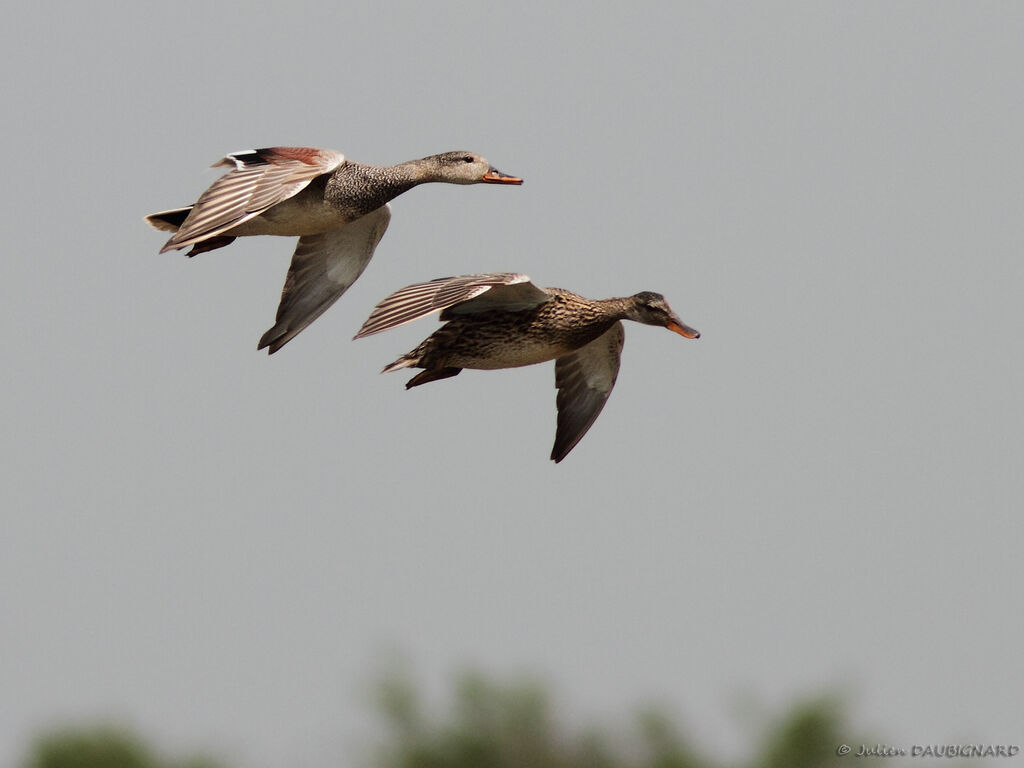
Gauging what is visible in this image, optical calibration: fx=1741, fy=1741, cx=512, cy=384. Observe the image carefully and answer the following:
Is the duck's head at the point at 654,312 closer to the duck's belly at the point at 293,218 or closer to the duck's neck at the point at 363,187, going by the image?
the duck's neck at the point at 363,187

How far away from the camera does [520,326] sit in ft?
33.1

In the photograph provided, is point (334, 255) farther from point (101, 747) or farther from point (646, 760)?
point (101, 747)

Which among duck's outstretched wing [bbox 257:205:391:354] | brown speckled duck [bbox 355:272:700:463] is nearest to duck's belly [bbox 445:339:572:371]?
brown speckled duck [bbox 355:272:700:463]

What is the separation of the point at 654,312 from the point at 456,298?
1.55 m

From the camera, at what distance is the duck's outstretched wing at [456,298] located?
9.38 meters

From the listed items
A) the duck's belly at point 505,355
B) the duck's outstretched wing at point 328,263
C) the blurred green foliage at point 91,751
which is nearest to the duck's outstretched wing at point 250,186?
the duck's outstretched wing at point 328,263

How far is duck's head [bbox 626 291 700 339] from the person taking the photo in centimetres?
1041

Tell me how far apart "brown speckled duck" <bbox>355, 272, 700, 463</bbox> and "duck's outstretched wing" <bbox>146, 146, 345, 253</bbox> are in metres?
0.85

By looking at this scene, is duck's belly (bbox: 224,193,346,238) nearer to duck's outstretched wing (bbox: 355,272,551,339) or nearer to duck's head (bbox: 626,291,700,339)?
duck's outstretched wing (bbox: 355,272,551,339)

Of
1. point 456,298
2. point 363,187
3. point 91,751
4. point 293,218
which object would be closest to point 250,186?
point 293,218

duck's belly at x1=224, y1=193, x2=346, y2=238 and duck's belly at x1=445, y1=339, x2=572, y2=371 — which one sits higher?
duck's belly at x1=224, y1=193, x2=346, y2=238

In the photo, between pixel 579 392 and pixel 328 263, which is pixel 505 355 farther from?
pixel 328 263

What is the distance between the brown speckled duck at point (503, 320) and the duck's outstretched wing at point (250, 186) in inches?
33.4

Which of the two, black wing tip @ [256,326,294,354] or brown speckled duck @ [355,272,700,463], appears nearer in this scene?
brown speckled duck @ [355,272,700,463]
